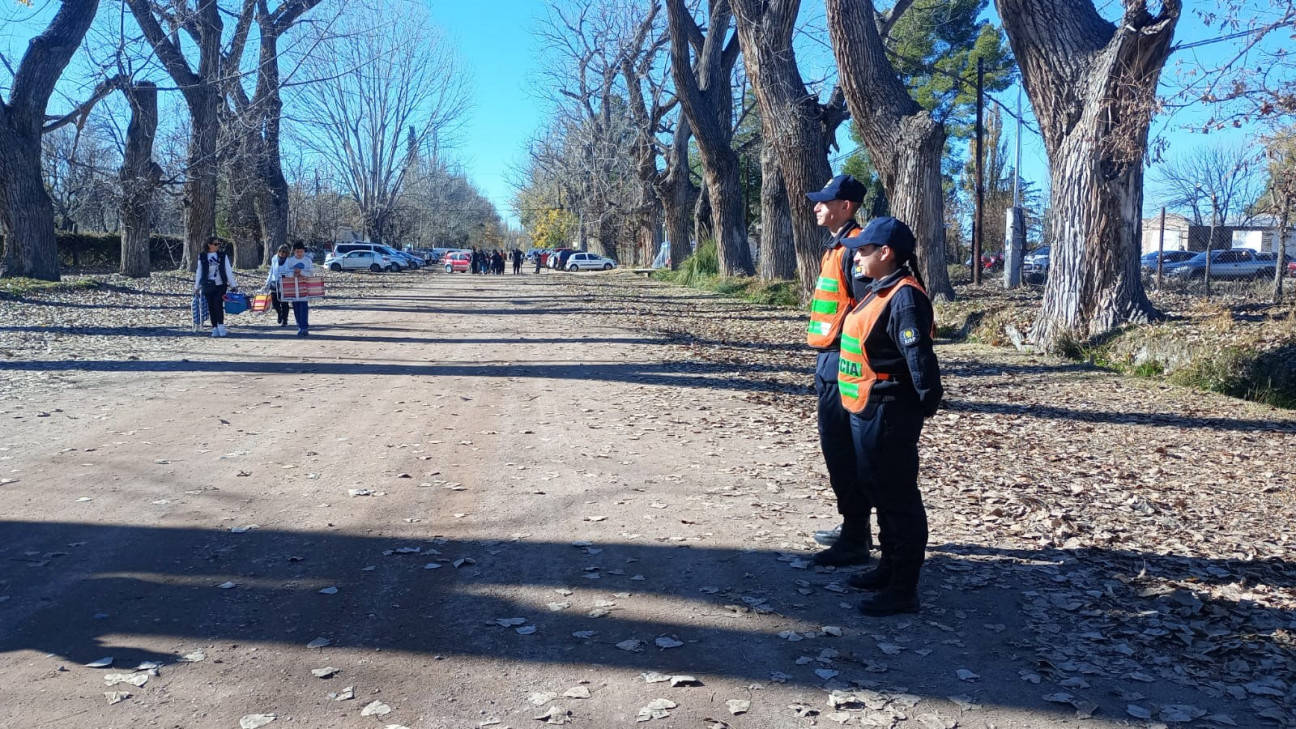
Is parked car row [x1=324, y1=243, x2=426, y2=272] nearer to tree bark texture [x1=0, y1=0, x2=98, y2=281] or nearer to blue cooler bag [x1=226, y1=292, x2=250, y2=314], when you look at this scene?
tree bark texture [x1=0, y1=0, x2=98, y2=281]

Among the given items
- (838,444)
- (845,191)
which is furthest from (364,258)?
(838,444)

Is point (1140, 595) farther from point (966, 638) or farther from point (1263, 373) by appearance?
point (1263, 373)

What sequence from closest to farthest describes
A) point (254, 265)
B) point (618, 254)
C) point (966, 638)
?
1. point (966, 638)
2. point (254, 265)
3. point (618, 254)

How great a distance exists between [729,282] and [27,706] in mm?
26669

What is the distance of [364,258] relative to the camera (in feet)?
187

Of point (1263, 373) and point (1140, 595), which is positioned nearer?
point (1140, 595)

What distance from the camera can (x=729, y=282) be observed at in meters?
29.6

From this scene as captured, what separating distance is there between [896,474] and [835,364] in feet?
2.28

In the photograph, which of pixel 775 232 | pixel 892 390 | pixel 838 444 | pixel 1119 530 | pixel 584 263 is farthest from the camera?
pixel 584 263

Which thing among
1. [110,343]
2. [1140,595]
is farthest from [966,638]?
[110,343]

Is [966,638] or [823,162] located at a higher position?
[823,162]

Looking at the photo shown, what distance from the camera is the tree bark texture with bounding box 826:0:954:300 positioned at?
1655 centimetres

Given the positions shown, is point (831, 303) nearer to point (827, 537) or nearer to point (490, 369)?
point (827, 537)

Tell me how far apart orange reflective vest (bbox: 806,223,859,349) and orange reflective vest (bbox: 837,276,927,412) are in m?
0.29
